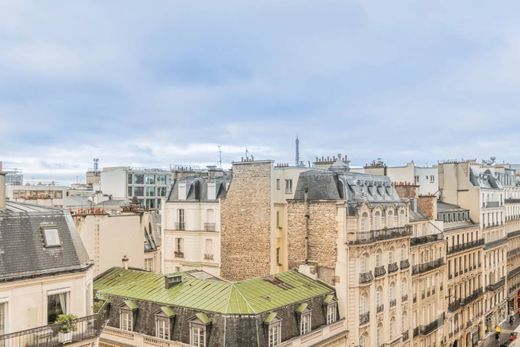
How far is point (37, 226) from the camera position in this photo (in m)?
17.8

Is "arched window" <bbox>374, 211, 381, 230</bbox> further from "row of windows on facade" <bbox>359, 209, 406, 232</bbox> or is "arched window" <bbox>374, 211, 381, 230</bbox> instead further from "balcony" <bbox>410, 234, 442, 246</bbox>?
"balcony" <bbox>410, 234, 442, 246</bbox>

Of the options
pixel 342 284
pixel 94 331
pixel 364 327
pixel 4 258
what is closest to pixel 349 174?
pixel 342 284

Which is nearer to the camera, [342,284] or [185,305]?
[185,305]

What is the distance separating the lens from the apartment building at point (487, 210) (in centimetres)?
5497

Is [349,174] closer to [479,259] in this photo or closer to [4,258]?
[4,258]

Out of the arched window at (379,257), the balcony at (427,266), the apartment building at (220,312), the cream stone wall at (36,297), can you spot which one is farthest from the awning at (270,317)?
the balcony at (427,266)

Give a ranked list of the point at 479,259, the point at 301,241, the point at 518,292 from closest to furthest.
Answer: the point at 301,241
the point at 479,259
the point at 518,292

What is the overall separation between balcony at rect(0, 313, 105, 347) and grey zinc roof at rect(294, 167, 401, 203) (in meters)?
19.1

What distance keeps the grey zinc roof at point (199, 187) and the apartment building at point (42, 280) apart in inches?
843

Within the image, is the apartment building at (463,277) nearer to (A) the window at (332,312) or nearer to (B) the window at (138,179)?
(A) the window at (332,312)

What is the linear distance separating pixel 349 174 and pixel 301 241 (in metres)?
5.69

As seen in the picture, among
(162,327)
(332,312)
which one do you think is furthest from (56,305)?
(332,312)

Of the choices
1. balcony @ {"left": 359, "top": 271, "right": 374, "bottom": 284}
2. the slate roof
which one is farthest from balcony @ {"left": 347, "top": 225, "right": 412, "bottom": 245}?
the slate roof

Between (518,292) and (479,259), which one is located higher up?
(479,259)
